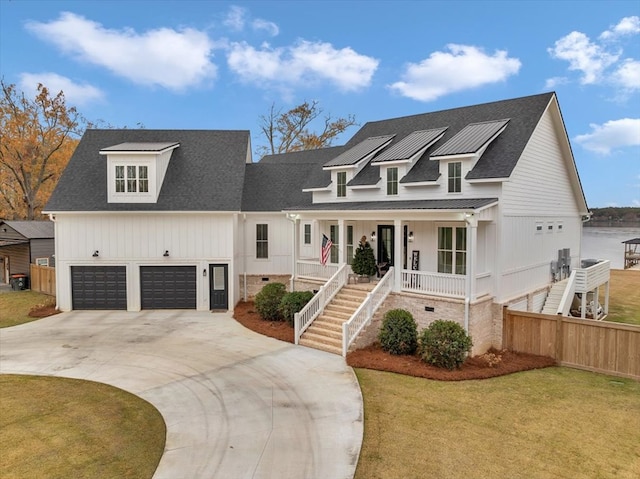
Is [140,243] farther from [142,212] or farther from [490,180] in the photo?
[490,180]

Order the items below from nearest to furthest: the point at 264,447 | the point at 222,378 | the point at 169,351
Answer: the point at 264,447
the point at 222,378
the point at 169,351

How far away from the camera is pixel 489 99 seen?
18984 millimetres

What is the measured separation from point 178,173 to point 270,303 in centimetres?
894

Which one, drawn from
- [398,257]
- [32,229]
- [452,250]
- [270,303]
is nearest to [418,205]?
[398,257]

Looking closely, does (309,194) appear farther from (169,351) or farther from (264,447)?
(264,447)

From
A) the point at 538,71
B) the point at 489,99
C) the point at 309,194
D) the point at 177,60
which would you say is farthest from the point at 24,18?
the point at 538,71

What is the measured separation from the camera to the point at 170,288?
1969cm

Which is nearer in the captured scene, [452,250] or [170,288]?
[452,250]

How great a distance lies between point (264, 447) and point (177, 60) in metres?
28.1

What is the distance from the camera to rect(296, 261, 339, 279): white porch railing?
58.6 ft

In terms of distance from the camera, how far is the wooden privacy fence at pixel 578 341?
1205cm

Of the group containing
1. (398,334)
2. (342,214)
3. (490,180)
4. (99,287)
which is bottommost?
(398,334)

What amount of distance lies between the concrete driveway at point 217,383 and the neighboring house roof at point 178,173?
209 inches

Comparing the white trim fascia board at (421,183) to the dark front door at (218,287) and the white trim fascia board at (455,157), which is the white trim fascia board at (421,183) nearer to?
the white trim fascia board at (455,157)
